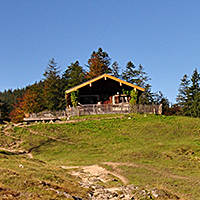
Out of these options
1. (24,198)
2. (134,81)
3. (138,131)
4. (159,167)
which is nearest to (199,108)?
(134,81)

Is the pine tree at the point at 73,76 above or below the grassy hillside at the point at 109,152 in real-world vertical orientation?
above

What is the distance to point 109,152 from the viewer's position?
26.8 meters

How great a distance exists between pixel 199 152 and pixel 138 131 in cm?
930

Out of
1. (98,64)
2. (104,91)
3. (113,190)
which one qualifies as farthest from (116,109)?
(98,64)

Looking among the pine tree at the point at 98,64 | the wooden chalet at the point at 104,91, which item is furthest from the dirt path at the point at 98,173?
the pine tree at the point at 98,64

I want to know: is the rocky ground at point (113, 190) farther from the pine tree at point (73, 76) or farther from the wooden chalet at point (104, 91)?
the pine tree at point (73, 76)

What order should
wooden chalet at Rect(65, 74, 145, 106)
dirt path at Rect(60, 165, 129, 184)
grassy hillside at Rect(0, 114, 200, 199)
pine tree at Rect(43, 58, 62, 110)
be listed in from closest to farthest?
grassy hillside at Rect(0, 114, 200, 199) < dirt path at Rect(60, 165, 129, 184) < wooden chalet at Rect(65, 74, 145, 106) < pine tree at Rect(43, 58, 62, 110)

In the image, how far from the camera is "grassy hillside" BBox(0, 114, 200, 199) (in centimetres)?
1552

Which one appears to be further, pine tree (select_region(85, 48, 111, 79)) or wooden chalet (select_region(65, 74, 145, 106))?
pine tree (select_region(85, 48, 111, 79))

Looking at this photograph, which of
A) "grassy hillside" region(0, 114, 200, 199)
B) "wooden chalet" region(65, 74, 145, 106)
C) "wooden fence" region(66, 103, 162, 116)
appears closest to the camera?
"grassy hillside" region(0, 114, 200, 199)

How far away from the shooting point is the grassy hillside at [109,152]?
15.5 metres

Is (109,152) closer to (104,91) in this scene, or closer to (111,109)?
(111,109)

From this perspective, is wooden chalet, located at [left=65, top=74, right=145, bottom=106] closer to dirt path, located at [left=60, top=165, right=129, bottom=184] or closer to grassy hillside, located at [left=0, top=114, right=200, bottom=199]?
grassy hillside, located at [left=0, top=114, right=200, bottom=199]

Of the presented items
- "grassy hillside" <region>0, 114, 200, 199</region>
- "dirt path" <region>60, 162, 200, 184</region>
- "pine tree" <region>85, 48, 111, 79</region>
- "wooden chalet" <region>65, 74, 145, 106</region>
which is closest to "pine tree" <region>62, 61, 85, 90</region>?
"pine tree" <region>85, 48, 111, 79</region>
